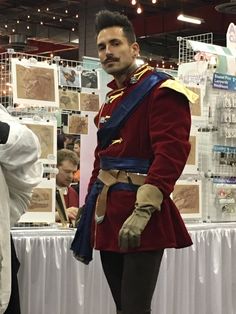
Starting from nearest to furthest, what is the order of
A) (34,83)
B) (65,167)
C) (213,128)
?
1. (34,83)
2. (65,167)
3. (213,128)

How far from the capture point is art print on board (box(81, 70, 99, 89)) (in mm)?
3552

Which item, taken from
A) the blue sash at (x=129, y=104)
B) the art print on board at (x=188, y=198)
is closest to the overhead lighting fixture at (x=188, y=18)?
the art print on board at (x=188, y=198)

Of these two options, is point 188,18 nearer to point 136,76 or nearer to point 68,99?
point 68,99

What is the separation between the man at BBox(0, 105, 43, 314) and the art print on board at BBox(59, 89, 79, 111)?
3.96ft

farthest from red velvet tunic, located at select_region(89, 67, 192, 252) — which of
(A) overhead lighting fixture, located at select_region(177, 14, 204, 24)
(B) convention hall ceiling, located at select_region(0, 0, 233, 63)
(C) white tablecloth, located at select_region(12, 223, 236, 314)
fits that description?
(A) overhead lighting fixture, located at select_region(177, 14, 204, 24)

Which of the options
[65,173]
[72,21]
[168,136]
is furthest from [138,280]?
[72,21]

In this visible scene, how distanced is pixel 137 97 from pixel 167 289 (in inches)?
66.3

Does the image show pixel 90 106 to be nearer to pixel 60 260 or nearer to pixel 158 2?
pixel 60 260

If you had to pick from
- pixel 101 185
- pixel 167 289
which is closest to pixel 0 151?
pixel 101 185

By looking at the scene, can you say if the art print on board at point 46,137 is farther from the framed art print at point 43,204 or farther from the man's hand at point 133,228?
the man's hand at point 133,228

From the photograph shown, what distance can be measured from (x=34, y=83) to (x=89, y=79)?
1.79 ft

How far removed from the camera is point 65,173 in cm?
369

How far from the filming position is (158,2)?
13188 mm

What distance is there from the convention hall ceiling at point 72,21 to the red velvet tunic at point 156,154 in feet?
33.6
